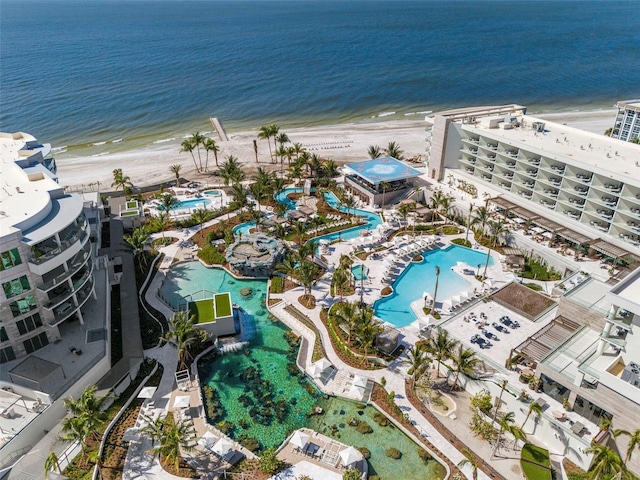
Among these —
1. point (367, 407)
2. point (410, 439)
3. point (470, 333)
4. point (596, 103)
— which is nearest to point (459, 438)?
point (410, 439)

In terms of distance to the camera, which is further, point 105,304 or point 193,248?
point 193,248

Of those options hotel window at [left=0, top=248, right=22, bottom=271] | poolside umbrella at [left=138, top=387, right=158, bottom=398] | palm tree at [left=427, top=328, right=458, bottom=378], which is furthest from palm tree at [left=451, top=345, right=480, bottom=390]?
hotel window at [left=0, top=248, right=22, bottom=271]

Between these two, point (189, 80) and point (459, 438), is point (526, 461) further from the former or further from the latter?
point (189, 80)

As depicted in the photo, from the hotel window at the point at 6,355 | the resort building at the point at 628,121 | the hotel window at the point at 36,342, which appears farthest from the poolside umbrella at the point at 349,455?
the resort building at the point at 628,121

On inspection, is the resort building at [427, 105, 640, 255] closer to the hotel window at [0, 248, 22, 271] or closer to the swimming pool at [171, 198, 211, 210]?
the swimming pool at [171, 198, 211, 210]

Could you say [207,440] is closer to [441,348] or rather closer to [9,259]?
[441,348]
